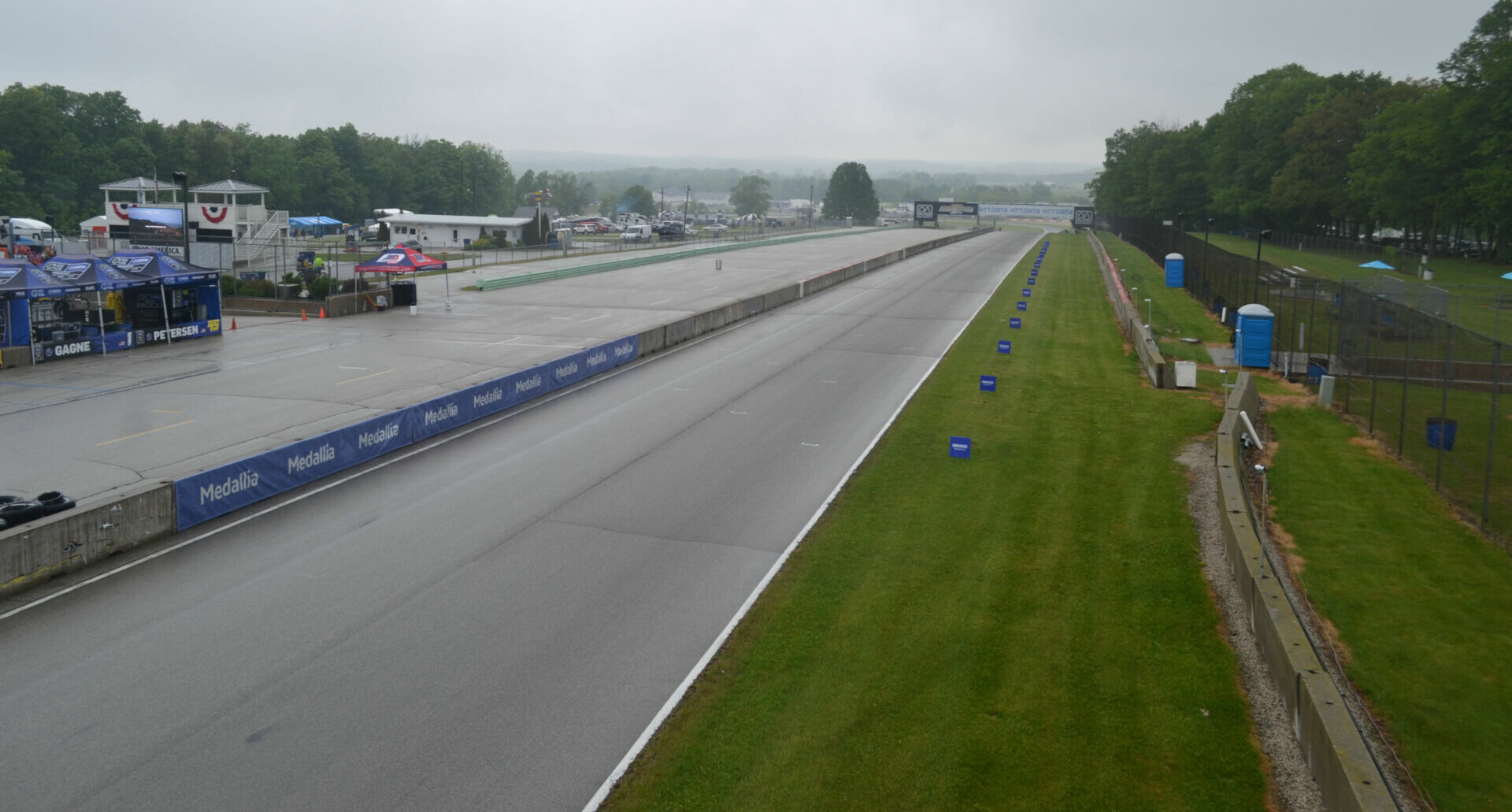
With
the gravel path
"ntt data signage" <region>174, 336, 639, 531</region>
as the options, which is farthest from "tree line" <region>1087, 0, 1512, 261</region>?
"ntt data signage" <region>174, 336, 639, 531</region>

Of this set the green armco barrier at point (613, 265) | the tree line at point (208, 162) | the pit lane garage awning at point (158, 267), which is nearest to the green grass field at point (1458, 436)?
the pit lane garage awning at point (158, 267)

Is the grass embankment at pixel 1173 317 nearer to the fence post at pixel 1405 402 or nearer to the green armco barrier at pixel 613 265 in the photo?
the fence post at pixel 1405 402

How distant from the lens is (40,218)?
93312mm

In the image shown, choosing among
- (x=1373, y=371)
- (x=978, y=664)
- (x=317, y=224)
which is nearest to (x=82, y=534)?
(x=978, y=664)

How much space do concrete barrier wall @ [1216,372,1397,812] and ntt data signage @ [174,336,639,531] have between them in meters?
16.0

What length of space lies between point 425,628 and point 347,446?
874 cm

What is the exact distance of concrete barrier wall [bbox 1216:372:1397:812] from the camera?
8.78 m

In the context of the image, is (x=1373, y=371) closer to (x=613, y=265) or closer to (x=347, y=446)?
(x=347, y=446)

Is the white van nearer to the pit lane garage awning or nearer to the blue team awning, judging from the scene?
the blue team awning

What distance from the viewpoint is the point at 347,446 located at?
68.4 ft

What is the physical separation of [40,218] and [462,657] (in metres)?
103

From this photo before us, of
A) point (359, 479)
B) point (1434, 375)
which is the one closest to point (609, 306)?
point (359, 479)

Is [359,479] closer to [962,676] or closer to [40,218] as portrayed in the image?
[962,676]

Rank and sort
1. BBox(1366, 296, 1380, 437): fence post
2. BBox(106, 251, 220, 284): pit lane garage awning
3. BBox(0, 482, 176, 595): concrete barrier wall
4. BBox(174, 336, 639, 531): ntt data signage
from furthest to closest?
BBox(106, 251, 220, 284): pit lane garage awning, BBox(1366, 296, 1380, 437): fence post, BBox(174, 336, 639, 531): ntt data signage, BBox(0, 482, 176, 595): concrete barrier wall
